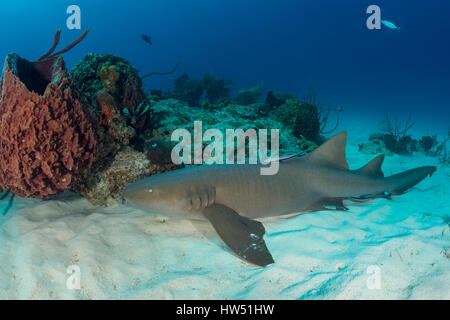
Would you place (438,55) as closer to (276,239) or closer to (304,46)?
(304,46)

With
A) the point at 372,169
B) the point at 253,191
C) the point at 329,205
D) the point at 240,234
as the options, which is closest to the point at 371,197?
the point at 372,169

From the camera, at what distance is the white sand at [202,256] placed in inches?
93.8

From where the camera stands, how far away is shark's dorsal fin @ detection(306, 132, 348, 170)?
4099mm

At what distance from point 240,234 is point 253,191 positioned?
32.3 inches

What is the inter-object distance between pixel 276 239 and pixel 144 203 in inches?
72.9

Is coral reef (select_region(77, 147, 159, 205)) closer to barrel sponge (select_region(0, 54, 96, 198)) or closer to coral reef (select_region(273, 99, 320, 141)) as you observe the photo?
barrel sponge (select_region(0, 54, 96, 198))

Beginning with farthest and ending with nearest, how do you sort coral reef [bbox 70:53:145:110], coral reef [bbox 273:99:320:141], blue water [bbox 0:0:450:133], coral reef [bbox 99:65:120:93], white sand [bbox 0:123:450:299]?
blue water [bbox 0:0:450:133], coral reef [bbox 273:99:320:141], coral reef [bbox 99:65:120:93], coral reef [bbox 70:53:145:110], white sand [bbox 0:123:450:299]

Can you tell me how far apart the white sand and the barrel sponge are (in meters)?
0.57

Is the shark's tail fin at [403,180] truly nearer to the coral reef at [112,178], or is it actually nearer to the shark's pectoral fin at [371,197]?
the shark's pectoral fin at [371,197]

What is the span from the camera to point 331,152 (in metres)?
4.17

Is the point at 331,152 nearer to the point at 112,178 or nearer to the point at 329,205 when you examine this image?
the point at 329,205

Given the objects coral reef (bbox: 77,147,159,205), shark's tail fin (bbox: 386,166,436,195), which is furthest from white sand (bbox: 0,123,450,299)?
shark's tail fin (bbox: 386,166,436,195)

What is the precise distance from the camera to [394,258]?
2.80 metres

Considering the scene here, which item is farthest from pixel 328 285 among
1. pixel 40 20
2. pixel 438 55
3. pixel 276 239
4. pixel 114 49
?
pixel 40 20
